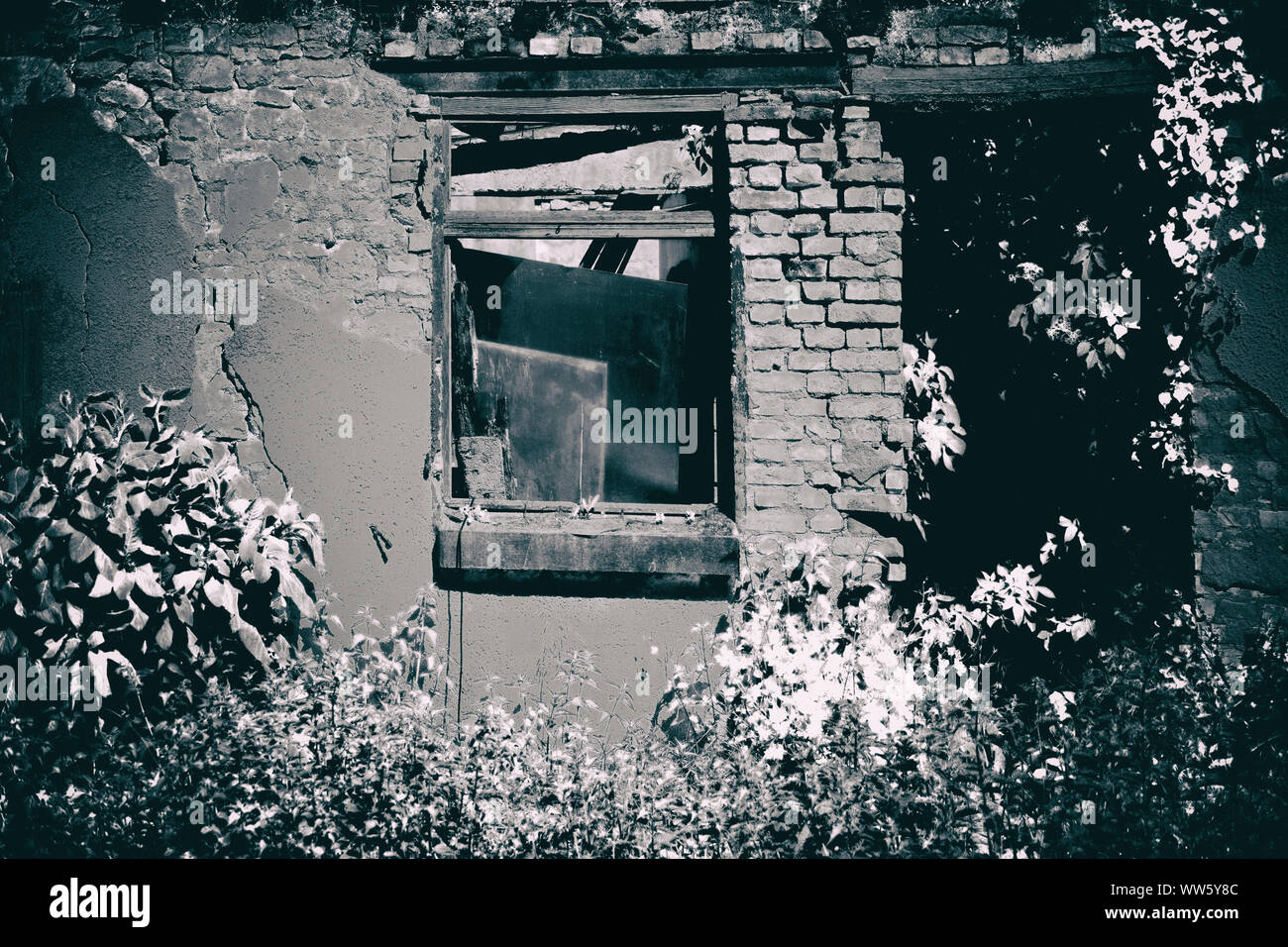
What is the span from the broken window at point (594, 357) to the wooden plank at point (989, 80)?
0.88 meters

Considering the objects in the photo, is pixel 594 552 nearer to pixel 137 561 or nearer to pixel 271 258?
pixel 137 561

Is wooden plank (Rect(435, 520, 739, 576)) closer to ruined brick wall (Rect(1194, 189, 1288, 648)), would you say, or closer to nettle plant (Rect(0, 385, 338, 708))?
nettle plant (Rect(0, 385, 338, 708))

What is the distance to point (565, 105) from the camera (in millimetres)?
3887

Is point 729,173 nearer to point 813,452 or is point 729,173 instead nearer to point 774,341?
point 774,341

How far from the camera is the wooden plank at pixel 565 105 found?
386 cm

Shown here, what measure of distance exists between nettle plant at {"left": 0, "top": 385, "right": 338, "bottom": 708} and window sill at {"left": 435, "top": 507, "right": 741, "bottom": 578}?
66 cm

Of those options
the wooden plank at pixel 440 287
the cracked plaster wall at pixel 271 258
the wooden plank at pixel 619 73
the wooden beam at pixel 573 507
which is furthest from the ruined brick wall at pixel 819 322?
the wooden plank at pixel 440 287

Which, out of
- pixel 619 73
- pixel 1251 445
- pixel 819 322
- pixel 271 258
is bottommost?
pixel 1251 445

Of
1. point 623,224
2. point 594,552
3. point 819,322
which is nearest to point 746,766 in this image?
point 594,552

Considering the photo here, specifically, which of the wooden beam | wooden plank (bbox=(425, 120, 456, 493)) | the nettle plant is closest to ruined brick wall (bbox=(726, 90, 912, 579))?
the wooden beam

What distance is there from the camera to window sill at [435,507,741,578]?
3.76 metres

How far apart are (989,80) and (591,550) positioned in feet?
8.49

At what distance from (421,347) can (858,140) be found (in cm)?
205

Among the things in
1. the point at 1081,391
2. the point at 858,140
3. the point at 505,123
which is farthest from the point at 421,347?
the point at 1081,391
